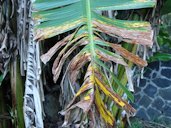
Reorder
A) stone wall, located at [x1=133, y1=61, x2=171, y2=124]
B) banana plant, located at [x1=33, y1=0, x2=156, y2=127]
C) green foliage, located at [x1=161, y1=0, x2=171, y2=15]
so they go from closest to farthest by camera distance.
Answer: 1. banana plant, located at [x1=33, y1=0, x2=156, y2=127]
2. green foliage, located at [x1=161, y1=0, x2=171, y2=15]
3. stone wall, located at [x1=133, y1=61, x2=171, y2=124]

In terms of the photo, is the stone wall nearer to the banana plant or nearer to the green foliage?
the green foliage

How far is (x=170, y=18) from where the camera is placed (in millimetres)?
4324

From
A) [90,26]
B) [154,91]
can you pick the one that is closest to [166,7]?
[90,26]

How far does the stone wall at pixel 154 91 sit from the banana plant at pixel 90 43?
3161 mm

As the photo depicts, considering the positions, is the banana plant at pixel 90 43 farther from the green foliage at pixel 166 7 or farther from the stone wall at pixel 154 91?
the stone wall at pixel 154 91

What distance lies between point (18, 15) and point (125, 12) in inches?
16.8

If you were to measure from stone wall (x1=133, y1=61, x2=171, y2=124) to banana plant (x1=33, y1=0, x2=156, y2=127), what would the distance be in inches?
124

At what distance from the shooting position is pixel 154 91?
14.0 feet

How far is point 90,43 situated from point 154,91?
335 centimetres

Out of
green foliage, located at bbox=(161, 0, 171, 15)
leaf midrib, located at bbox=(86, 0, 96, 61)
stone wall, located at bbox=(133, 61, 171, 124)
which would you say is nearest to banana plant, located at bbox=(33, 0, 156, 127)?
leaf midrib, located at bbox=(86, 0, 96, 61)

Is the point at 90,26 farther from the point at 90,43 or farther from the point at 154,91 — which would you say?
the point at 154,91

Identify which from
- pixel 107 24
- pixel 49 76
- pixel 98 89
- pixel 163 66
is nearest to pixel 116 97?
pixel 98 89

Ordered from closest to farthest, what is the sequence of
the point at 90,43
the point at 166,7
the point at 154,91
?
the point at 90,43 < the point at 166,7 < the point at 154,91

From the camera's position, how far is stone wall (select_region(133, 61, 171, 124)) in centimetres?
422
